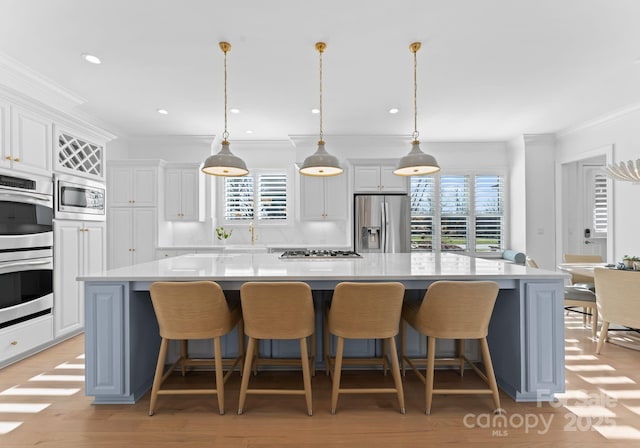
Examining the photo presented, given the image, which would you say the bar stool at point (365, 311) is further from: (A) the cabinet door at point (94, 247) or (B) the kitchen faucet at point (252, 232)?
(B) the kitchen faucet at point (252, 232)

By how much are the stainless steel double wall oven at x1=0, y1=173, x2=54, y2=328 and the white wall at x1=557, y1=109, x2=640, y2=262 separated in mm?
6626

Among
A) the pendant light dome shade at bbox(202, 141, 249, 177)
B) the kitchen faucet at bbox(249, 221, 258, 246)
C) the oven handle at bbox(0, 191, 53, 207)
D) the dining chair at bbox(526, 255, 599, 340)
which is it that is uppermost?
the pendant light dome shade at bbox(202, 141, 249, 177)

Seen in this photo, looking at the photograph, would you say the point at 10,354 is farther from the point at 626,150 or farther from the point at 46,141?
the point at 626,150

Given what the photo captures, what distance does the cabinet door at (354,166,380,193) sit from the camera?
209 inches

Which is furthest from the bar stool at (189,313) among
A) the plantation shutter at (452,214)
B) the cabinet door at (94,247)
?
the plantation shutter at (452,214)

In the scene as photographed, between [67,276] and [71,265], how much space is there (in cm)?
12

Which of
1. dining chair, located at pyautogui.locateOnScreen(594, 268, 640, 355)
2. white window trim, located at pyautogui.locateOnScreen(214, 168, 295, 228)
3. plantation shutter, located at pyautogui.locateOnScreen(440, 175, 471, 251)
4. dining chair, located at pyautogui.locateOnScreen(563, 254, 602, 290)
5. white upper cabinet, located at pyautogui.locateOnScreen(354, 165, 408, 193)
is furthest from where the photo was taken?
plantation shutter, located at pyautogui.locateOnScreen(440, 175, 471, 251)

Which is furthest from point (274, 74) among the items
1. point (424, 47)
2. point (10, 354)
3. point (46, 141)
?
point (10, 354)

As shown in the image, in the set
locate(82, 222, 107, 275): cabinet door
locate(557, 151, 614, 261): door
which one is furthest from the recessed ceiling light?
locate(557, 151, 614, 261): door

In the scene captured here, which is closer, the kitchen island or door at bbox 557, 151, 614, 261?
the kitchen island

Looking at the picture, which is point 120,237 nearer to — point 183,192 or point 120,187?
point 120,187

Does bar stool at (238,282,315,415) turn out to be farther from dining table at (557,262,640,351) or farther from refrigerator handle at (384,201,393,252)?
refrigerator handle at (384,201,393,252)

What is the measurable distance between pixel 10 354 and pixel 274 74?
11.1ft

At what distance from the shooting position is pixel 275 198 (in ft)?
18.9
